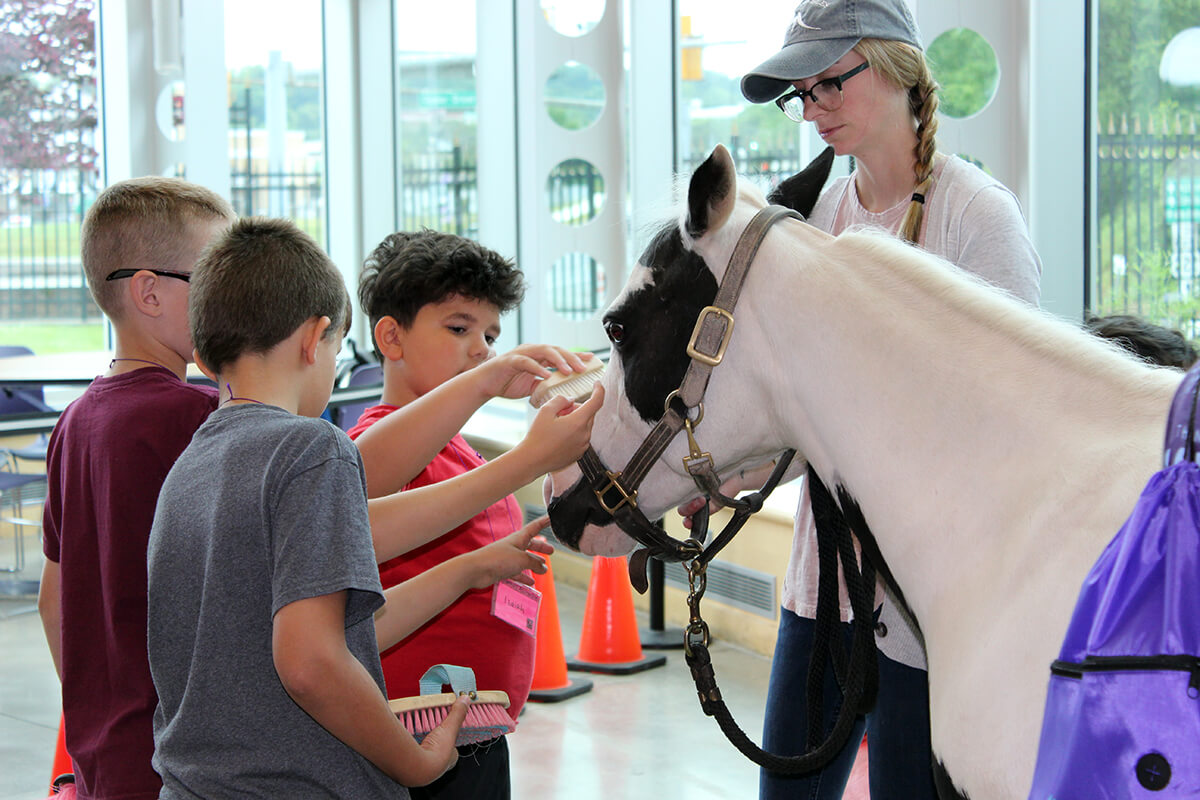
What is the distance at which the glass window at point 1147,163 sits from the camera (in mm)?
3158

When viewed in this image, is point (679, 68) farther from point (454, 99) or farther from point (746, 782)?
point (746, 782)

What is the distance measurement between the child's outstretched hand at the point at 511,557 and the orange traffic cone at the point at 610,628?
8.15 feet

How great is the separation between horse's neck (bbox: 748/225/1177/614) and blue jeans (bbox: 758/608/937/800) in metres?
0.38

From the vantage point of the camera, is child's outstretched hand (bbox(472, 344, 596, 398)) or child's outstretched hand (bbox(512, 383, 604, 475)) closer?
child's outstretched hand (bbox(512, 383, 604, 475))

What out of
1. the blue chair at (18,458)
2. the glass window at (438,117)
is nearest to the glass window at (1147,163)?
the glass window at (438,117)

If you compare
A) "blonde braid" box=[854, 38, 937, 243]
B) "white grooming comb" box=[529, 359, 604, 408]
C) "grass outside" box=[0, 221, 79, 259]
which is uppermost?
"grass outside" box=[0, 221, 79, 259]

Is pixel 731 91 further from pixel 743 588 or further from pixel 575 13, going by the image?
pixel 743 588

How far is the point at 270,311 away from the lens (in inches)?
48.6

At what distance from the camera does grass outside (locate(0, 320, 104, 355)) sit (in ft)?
22.1

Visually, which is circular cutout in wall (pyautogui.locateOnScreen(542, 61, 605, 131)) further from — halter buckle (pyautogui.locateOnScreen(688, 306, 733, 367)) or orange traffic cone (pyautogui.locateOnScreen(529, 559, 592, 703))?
halter buckle (pyautogui.locateOnScreen(688, 306, 733, 367))

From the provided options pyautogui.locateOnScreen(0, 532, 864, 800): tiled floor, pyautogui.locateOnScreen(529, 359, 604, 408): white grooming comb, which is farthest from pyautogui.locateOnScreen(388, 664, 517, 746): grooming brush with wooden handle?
pyautogui.locateOnScreen(0, 532, 864, 800): tiled floor

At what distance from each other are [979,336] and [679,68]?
14.3 feet

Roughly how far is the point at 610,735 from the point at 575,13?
3469 mm

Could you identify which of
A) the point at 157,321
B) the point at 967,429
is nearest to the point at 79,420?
the point at 157,321
